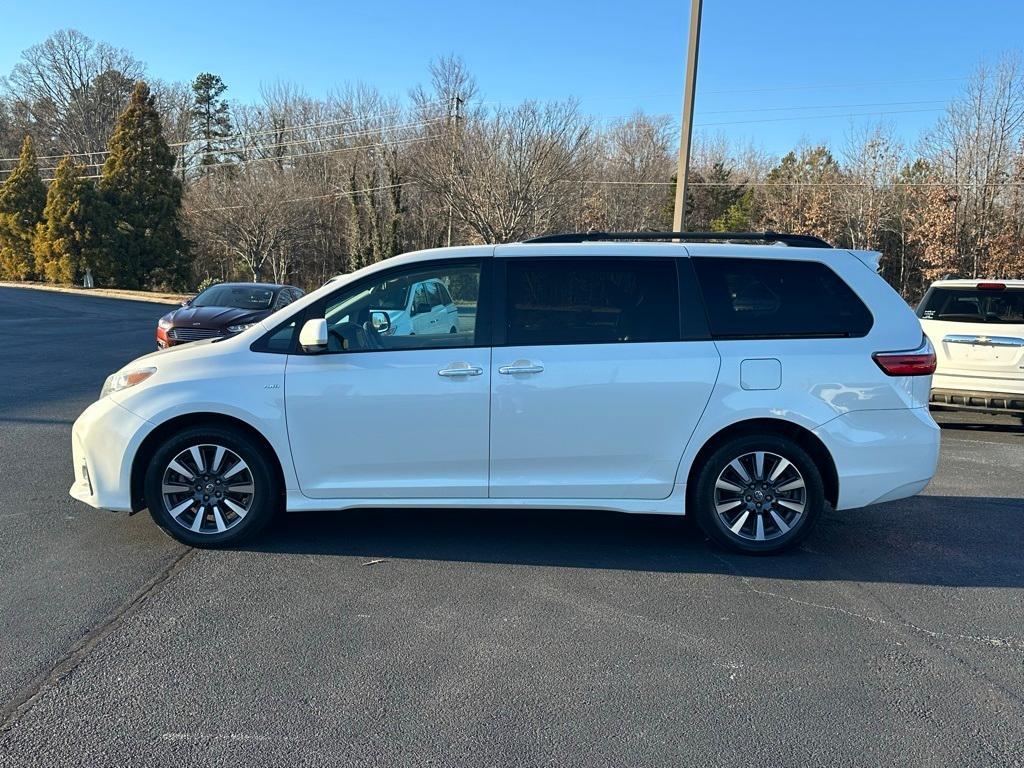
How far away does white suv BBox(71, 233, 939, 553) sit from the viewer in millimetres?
4422

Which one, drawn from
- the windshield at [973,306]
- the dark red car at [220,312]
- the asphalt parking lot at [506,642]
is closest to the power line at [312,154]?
the dark red car at [220,312]

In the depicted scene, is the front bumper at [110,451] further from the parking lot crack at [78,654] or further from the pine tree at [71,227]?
the pine tree at [71,227]

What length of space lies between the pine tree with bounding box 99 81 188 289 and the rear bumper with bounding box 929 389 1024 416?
34529 mm

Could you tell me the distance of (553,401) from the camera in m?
4.41

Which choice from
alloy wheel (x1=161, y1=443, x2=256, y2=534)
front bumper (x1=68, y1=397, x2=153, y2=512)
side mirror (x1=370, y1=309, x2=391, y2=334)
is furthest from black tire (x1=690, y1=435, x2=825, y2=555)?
front bumper (x1=68, y1=397, x2=153, y2=512)

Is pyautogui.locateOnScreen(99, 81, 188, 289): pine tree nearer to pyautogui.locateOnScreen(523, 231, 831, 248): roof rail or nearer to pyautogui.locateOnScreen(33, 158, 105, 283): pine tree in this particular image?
pyautogui.locateOnScreen(33, 158, 105, 283): pine tree

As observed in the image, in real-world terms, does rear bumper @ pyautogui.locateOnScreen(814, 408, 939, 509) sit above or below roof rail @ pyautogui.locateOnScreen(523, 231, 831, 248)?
below

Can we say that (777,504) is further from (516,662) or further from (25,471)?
(25,471)

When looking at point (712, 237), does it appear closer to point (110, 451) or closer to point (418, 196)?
point (110, 451)

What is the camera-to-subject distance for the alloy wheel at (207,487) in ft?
→ 14.8

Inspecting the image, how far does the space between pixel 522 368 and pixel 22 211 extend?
41147 millimetres

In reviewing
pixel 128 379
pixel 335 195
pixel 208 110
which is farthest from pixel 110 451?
pixel 208 110

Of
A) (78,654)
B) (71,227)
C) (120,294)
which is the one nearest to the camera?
(78,654)

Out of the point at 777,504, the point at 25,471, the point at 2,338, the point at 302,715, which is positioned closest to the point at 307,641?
the point at 302,715
